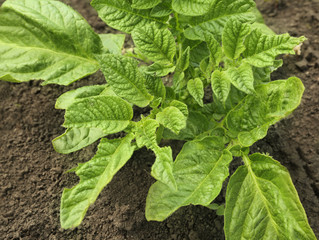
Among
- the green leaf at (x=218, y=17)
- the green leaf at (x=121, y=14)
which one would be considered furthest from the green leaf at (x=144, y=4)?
the green leaf at (x=218, y=17)

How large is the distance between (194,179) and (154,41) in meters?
0.59

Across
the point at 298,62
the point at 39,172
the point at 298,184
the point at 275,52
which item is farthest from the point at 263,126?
the point at 39,172

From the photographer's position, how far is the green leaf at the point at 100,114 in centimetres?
120

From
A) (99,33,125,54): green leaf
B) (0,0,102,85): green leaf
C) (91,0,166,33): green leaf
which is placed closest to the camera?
(91,0,166,33): green leaf

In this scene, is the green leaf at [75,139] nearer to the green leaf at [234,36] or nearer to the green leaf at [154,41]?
the green leaf at [154,41]

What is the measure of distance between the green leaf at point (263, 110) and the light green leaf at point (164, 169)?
0.40 metres

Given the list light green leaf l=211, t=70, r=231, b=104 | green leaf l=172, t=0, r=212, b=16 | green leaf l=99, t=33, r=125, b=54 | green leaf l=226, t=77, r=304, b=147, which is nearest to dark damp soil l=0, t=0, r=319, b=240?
green leaf l=99, t=33, r=125, b=54

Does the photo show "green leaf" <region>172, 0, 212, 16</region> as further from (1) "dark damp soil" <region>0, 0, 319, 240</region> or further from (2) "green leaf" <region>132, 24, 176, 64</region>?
(1) "dark damp soil" <region>0, 0, 319, 240</region>

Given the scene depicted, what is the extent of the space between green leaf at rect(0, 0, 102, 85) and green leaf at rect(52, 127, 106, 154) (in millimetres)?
280

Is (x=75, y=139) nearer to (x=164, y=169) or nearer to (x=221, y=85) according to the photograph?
(x=164, y=169)

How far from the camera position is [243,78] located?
1316 mm

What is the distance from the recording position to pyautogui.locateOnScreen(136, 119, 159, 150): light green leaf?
124 centimetres

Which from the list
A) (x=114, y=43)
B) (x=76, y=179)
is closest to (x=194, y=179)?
(x=76, y=179)

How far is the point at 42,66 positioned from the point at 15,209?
69cm
